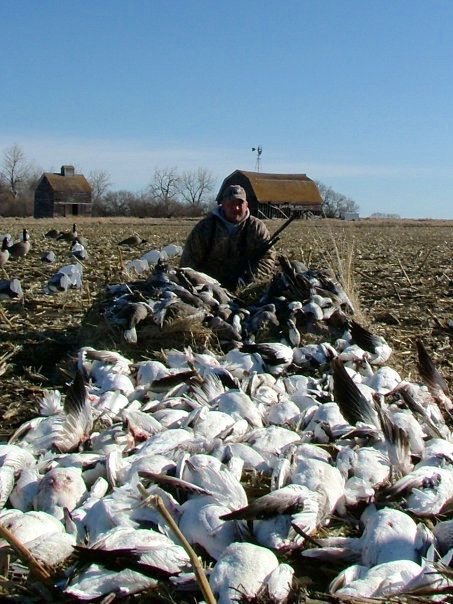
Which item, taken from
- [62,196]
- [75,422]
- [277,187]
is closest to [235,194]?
[75,422]

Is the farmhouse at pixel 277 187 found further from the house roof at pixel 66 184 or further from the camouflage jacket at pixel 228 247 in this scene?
the camouflage jacket at pixel 228 247

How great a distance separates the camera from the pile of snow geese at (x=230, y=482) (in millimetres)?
2646

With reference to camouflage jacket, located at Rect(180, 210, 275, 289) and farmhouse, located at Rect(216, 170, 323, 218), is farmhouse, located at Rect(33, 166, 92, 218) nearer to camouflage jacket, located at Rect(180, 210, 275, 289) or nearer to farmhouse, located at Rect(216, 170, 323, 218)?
farmhouse, located at Rect(216, 170, 323, 218)

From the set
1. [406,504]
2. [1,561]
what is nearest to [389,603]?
[406,504]

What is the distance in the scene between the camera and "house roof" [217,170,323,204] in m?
55.3

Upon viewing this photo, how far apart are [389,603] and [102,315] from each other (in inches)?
171

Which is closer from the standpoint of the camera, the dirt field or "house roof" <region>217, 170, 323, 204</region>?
the dirt field

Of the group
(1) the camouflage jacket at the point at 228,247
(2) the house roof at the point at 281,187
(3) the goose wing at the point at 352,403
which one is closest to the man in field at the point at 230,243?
(1) the camouflage jacket at the point at 228,247

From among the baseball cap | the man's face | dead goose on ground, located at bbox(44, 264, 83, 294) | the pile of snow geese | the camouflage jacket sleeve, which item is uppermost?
the baseball cap

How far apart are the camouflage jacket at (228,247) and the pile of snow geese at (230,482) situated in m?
2.94

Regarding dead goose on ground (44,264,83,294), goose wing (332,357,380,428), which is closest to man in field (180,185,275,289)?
dead goose on ground (44,264,83,294)

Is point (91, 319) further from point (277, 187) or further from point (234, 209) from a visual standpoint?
point (277, 187)

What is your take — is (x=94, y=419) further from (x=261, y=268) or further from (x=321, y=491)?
(x=261, y=268)

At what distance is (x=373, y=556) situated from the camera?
2803 mm
